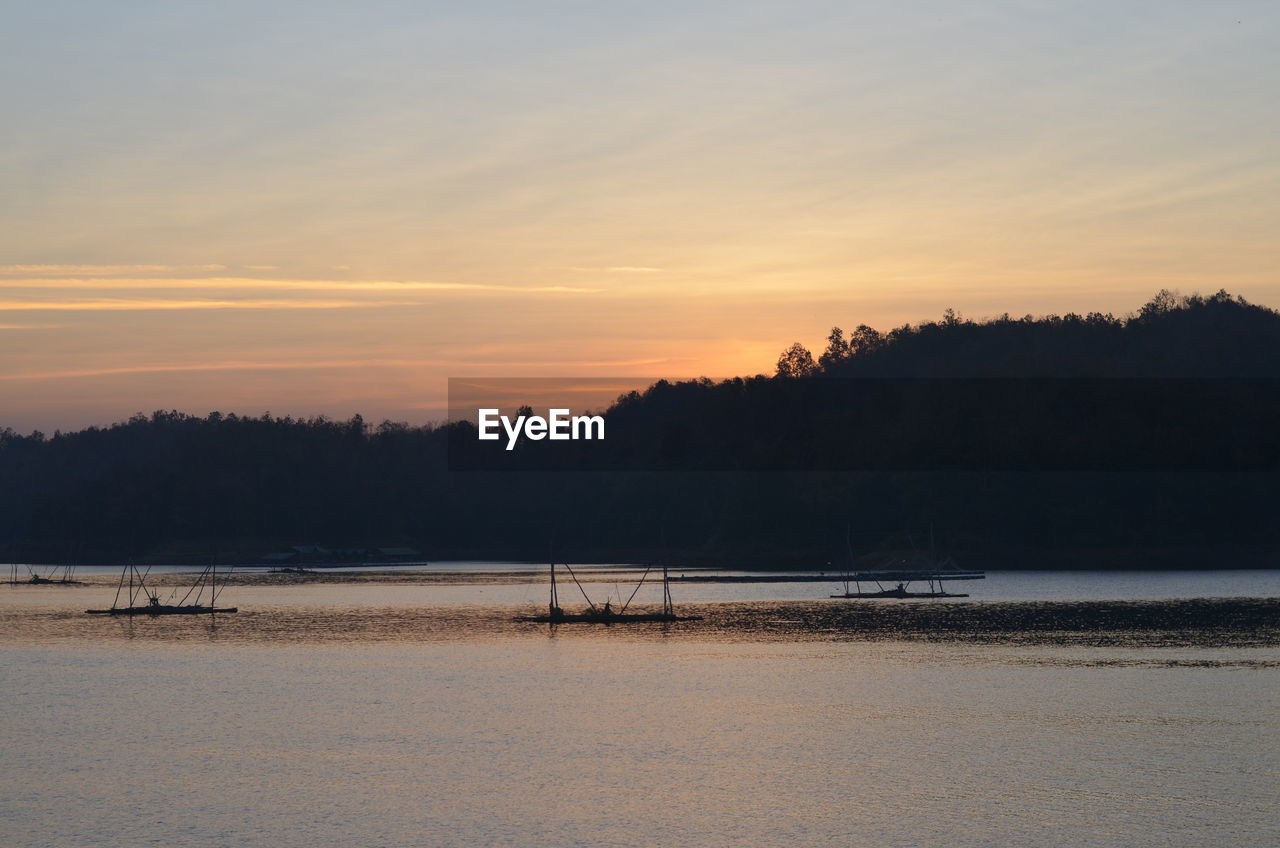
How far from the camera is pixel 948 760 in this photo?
42.5 metres

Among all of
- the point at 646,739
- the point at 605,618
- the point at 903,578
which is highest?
the point at 605,618

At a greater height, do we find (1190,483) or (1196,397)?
(1196,397)

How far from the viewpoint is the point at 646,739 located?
1880 inches

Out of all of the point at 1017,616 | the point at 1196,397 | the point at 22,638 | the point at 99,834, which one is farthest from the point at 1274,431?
the point at 99,834

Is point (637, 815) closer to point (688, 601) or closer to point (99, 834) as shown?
point (99, 834)

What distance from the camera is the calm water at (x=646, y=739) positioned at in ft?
113

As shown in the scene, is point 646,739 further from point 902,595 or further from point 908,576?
point 908,576

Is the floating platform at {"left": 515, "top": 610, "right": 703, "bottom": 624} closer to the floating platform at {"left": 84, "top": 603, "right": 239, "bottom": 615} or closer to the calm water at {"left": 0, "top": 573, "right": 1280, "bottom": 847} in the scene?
the calm water at {"left": 0, "top": 573, "right": 1280, "bottom": 847}

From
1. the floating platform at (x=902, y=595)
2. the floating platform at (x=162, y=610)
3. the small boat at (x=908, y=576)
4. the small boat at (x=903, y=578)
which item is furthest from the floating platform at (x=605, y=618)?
the small boat at (x=903, y=578)

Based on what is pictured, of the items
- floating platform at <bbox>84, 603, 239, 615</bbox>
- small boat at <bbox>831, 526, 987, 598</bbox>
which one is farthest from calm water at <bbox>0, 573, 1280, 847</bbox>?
small boat at <bbox>831, 526, 987, 598</bbox>

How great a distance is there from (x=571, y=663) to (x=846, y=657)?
584 inches

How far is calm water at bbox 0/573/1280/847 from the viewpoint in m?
34.4

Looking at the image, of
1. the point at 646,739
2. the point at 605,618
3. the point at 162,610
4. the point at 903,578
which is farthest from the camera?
the point at 903,578

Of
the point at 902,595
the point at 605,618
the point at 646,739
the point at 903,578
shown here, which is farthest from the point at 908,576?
the point at 646,739
